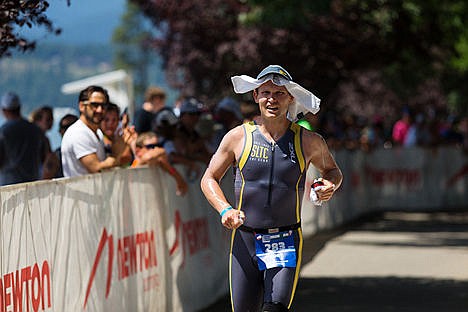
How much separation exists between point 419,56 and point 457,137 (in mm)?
2188

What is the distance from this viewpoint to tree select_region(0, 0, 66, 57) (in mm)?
9492

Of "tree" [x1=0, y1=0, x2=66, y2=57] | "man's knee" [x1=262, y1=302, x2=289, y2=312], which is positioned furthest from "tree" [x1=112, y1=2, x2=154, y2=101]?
"man's knee" [x1=262, y1=302, x2=289, y2=312]

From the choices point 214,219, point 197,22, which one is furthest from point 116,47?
point 214,219

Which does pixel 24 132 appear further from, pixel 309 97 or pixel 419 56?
pixel 419 56

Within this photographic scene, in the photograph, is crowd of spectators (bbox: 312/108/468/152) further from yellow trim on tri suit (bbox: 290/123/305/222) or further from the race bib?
the race bib

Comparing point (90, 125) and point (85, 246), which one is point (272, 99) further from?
point (90, 125)

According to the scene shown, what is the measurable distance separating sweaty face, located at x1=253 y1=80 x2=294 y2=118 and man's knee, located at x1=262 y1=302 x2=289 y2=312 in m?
1.14

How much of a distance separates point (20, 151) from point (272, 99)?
5233 mm

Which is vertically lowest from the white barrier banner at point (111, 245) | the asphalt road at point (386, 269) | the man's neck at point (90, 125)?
the asphalt road at point (386, 269)

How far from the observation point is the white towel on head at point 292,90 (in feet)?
26.6

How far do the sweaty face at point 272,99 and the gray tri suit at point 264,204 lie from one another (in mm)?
149

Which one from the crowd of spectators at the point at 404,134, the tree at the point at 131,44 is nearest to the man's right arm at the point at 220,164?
the crowd of spectators at the point at 404,134

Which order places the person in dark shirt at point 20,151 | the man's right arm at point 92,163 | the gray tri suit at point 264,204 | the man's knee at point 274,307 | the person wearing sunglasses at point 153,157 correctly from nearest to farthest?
the man's knee at point 274,307 < the gray tri suit at point 264,204 < the man's right arm at point 92,163 < the person wearing sunglasses at point 153,157 < the person in dark shirt at point 20,151

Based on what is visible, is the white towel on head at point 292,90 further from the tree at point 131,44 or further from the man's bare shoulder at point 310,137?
the tree at point 131,44
